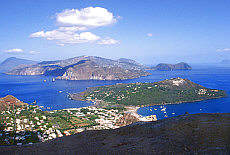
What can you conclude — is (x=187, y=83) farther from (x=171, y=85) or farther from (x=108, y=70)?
(x=108, y=70)

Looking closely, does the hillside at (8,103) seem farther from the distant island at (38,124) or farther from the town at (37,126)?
the town at (37,126)

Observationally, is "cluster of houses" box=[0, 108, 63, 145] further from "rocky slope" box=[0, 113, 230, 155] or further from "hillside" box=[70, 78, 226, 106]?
"hillside" box=[70, 78, 226, 106]

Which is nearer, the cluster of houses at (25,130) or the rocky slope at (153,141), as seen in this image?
the rocky slope at (153,141)

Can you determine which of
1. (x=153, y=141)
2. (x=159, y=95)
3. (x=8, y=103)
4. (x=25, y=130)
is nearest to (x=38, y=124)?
(x=25, y=130)

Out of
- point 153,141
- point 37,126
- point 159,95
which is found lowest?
point 37,126

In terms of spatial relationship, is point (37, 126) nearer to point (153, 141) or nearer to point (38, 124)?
point (38, 124)

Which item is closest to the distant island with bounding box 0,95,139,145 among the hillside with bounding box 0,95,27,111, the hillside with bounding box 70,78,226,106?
the hillside with bounding box 0,95,27,111

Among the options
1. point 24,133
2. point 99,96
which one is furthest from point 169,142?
point 99,96

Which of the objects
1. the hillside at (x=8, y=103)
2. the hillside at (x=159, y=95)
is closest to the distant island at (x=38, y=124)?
the hillside at (x=8, y=103)

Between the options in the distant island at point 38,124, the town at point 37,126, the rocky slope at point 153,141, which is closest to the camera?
the rocky slope at point 153,141

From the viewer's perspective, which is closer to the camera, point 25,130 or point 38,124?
point 25,130
